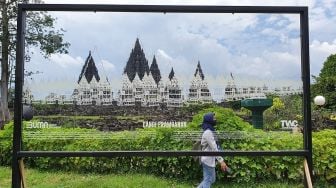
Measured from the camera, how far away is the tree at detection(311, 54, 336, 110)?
2103cm

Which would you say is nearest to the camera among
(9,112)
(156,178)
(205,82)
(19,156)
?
(19,156)

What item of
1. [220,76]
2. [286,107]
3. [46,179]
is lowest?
[46,179]

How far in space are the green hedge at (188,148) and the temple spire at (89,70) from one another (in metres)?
0.56

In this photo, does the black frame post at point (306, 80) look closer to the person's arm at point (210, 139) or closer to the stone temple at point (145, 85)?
the person's arm at point (210, 139)

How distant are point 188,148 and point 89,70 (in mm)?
1720

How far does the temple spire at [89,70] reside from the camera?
4953 millimetres

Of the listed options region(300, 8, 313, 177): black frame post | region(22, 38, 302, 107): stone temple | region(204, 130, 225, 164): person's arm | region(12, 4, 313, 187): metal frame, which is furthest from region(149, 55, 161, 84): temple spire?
region(300, 8, 313, 177): black frame post

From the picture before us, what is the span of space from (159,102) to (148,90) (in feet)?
0.58

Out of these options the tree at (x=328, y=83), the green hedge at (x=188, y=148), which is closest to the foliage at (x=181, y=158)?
the green hedge at (x=188, y=148)

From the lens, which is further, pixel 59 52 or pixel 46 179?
→ pixel 46 179

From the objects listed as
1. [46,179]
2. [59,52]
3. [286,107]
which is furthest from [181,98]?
[46,179]

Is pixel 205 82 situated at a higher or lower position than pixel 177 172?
higher

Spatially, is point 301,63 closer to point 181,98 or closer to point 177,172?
point 181,98

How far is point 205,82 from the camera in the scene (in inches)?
196
